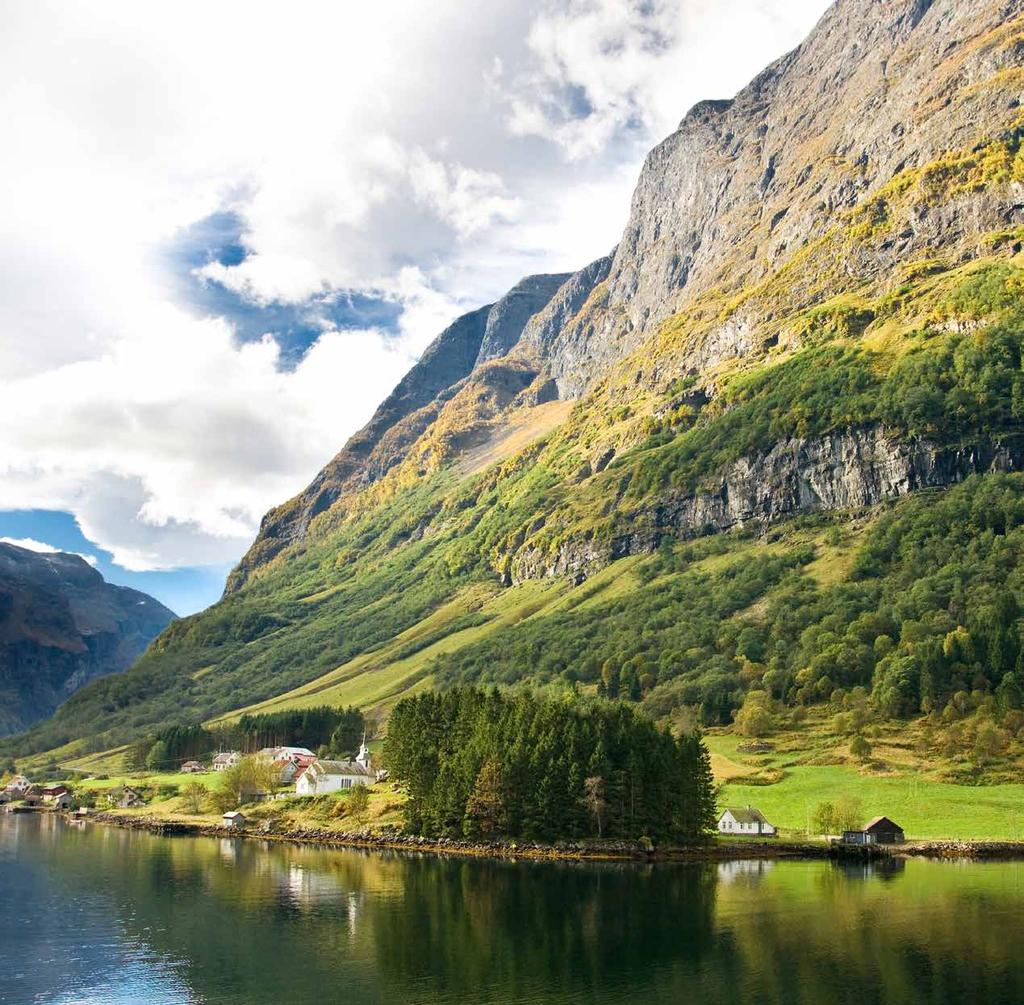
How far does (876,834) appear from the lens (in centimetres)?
13050

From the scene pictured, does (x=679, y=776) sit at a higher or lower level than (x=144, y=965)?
higher

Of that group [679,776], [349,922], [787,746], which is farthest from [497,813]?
[787,746]

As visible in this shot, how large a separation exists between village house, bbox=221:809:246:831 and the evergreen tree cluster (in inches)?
1814

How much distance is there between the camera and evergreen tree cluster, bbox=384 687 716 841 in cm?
12025

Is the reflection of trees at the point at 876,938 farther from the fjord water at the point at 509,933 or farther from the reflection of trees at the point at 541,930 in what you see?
the reflection of trees at the point at 541,930

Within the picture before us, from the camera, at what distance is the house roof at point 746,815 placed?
140750 millimetres

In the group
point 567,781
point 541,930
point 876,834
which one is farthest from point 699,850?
point 541,930

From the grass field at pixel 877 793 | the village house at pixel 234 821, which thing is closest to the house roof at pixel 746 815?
the grass field at pixel 877 793

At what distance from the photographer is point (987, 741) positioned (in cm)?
16100

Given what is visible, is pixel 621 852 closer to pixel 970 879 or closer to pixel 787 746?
pixel 970 879

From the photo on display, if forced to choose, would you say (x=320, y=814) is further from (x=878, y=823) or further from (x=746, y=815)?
(x=878, y=823)

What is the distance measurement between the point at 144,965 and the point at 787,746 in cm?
14228

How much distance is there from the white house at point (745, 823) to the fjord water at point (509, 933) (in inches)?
940

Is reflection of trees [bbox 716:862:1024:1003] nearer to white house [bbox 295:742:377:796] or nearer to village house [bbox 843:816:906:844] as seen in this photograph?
village house [bbox 843:816:906:844]
